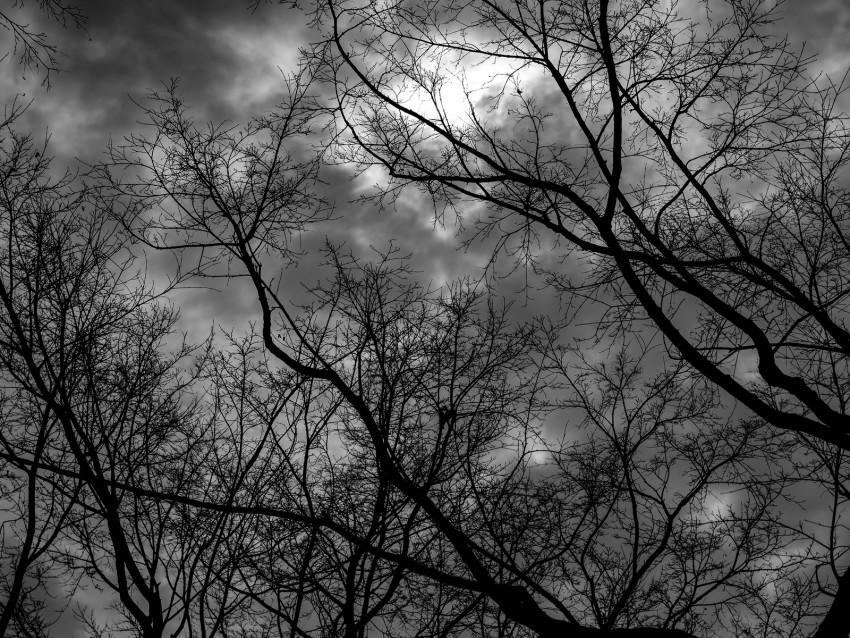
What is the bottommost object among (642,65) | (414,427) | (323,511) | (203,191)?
(323,511)

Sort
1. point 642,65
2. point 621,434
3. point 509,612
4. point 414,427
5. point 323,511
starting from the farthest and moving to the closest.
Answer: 1. point 621,434
2. point 414,427
3. point 323,511
4. point 642,65
5. point 509,612

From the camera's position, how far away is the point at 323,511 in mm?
6648

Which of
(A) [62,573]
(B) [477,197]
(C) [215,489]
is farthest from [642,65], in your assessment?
(A) [62,573]

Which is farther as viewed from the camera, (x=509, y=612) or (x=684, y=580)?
(x=684, y=580)

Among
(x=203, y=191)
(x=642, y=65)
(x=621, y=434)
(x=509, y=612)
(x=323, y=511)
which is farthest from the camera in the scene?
(x=621, y=434)

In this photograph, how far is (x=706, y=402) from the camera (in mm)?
6508

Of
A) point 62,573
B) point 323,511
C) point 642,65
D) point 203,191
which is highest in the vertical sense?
point 642,65

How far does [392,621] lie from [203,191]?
4.88 metres

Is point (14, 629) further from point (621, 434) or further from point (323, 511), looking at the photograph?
point (621, 434)

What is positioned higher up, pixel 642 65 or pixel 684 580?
pixel 642 65

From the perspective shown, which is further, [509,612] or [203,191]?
[203,191]

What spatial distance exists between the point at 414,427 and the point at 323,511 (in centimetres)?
126

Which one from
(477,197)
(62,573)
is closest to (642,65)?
(477,197)

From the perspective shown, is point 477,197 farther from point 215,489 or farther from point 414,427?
point 215,489
